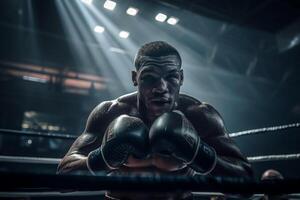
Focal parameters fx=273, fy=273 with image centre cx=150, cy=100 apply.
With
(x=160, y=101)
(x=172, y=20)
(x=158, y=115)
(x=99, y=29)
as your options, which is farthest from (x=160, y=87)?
(x=99, y=29)

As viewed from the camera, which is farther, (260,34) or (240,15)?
(260,34)

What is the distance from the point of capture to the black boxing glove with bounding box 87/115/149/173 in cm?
131

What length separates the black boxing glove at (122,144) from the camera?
1306 mm

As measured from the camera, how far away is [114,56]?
7188 millimetres

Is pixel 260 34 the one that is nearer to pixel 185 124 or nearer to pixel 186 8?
pixel 186 8

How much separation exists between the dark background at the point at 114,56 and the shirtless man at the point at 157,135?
13.2 ft

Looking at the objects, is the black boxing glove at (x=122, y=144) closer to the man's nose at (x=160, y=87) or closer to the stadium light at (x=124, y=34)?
the man's nose at (x=160, y=87)

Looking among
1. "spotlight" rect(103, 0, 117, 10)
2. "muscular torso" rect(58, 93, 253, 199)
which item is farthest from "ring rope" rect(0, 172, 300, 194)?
"spotlight" rect(103, 0, 117, 10)

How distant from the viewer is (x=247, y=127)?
9.20 metres

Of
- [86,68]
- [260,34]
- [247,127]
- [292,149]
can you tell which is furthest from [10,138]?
[292,149]

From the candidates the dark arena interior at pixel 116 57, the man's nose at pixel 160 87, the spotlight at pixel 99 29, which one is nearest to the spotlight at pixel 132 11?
the dark arena interior at pixel 116 57

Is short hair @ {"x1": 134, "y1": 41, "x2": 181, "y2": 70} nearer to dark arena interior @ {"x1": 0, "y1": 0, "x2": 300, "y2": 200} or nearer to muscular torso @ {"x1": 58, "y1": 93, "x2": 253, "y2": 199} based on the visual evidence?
muscular torso @ {"x1": 58, "y1": 93, "x2": 253, "y2": 199}

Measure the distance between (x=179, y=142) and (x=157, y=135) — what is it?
0.11 m

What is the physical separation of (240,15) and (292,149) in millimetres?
4635
